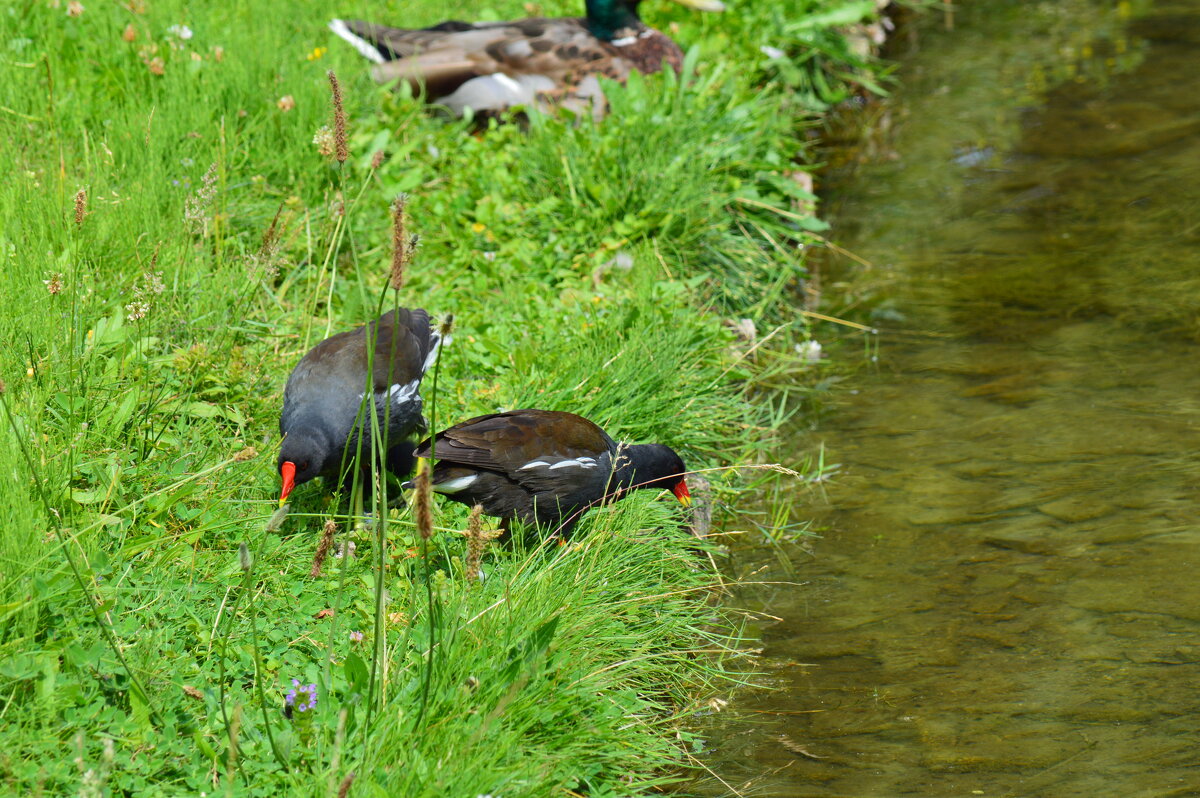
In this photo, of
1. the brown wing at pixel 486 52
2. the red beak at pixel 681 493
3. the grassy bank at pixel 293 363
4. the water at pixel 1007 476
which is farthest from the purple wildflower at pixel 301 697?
the brown wing at pixel 486 52

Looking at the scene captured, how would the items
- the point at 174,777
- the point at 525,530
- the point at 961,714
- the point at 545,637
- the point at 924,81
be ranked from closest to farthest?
the point at 174,777 < the point at 545,637 < the point at 961,714 < the point at 525,530 < the point at 924,81

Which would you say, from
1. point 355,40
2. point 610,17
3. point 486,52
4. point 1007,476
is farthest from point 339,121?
point 610,17

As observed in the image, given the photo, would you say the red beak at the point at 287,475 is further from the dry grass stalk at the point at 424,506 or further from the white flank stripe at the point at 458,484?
the dry grass stalk at the point at 424,506

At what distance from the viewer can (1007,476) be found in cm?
457

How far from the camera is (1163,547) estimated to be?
4.07 metres

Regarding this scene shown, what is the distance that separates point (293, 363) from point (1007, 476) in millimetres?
2846

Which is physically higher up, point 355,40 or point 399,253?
point 399,253

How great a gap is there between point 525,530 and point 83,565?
1.48 m

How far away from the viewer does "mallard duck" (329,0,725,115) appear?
21.9 ft

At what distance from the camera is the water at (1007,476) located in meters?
3.32

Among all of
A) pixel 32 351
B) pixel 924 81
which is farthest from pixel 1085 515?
pixel 924 81

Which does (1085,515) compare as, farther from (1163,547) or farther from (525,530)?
(525,530)

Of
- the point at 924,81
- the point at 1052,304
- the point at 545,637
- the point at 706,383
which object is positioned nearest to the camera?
the point at 545,637

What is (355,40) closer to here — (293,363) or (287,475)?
(293,363)
